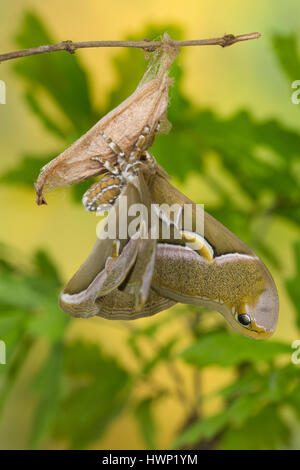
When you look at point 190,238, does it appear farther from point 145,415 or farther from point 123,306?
point 145,415

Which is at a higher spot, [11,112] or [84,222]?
[11,112]

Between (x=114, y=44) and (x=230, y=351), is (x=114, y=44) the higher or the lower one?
the higher one

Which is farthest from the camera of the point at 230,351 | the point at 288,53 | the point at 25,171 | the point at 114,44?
the point at 25,171

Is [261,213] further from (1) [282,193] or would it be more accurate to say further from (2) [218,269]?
(2) [218,269]

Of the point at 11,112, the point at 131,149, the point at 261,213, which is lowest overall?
the point at 261,213

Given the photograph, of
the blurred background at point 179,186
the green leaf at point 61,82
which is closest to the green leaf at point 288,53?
the blurred background at point 179,186

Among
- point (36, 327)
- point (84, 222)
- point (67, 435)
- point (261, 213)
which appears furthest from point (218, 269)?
point (84, 222)

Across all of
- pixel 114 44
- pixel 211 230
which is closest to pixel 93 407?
pixel 211 230
